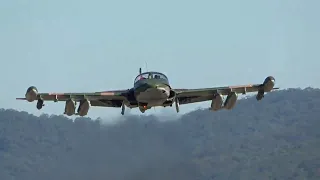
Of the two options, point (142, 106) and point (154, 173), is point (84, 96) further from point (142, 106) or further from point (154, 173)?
point (154, 173)

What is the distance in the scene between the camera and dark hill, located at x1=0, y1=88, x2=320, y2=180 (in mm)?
78938

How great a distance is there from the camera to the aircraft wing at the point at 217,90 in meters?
62.6

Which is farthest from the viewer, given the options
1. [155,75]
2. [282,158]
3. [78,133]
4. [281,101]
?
[281,101]

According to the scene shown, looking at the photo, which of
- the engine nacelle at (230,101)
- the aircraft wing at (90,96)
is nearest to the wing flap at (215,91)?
the engine nacelle at (230,101)

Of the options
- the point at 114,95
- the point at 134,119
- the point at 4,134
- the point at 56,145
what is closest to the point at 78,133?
the point at 56,145

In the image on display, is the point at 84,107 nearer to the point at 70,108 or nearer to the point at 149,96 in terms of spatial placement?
the point at 70,108

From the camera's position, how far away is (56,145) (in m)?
97.2

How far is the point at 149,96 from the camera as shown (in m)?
59.6

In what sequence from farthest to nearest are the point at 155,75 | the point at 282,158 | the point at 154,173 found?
the point at 282,158 < the point at 154,173 < the point at 155,75

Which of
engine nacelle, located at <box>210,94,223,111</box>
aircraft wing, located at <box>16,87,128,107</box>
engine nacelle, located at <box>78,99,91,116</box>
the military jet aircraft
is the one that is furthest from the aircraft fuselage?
engine nacelle, located at <box>210,94,223,111</box>

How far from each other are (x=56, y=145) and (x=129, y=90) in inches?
1432

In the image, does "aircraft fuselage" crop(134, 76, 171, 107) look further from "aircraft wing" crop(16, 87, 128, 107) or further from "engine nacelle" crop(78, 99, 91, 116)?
"engine nacelle" crop(78, 99, 91, 116)

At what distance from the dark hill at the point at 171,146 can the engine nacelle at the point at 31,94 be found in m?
19.4

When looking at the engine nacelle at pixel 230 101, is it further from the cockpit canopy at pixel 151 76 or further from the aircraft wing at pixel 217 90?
the cockpit canopy at pixel 151 76
